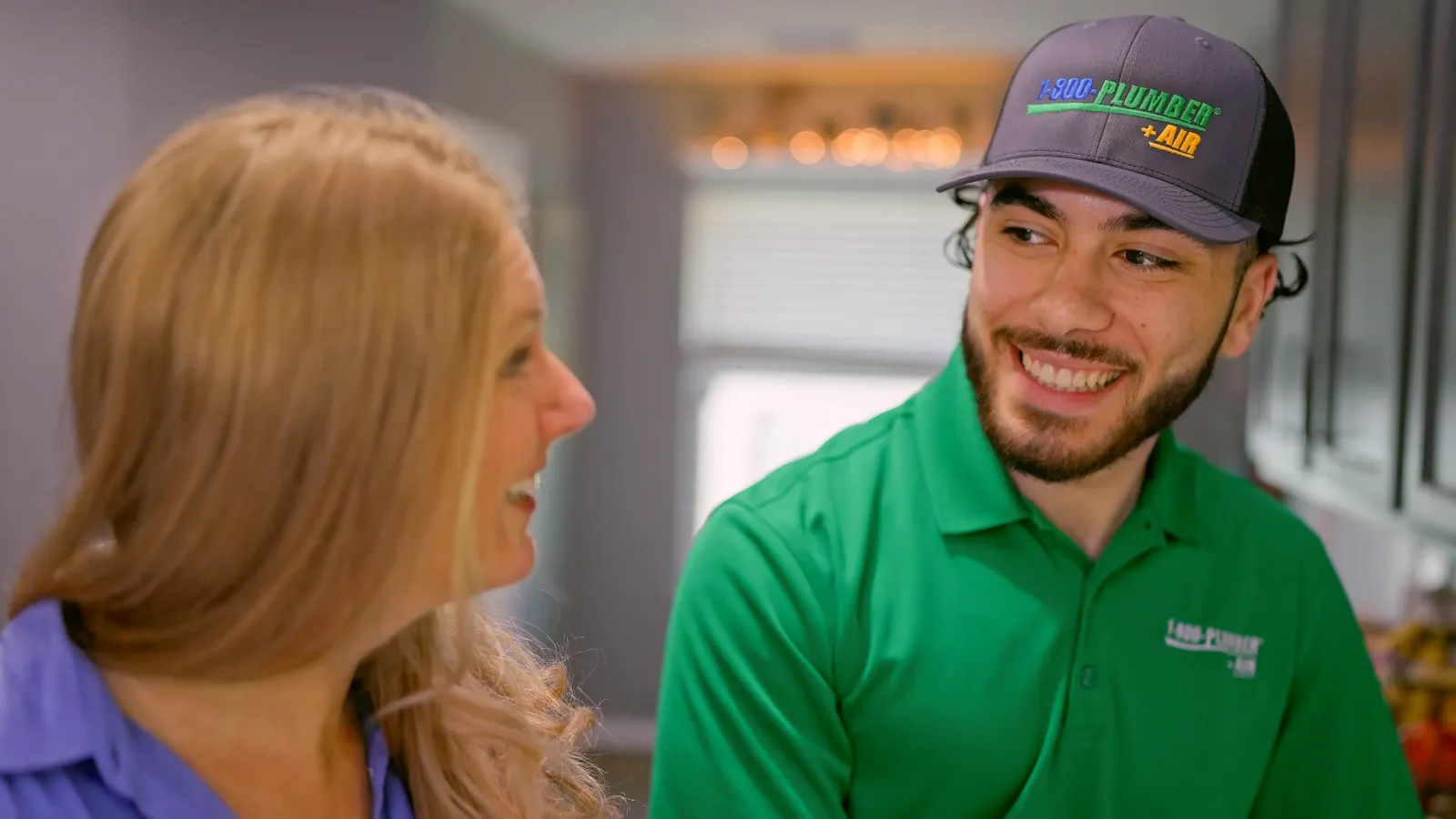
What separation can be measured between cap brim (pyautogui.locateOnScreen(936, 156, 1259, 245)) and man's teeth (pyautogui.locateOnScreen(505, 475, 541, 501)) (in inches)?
20.8

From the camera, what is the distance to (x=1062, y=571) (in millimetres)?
1145

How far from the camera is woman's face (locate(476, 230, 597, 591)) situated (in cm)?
83

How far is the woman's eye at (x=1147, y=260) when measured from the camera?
3.67ft

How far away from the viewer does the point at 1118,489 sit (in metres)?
1.22

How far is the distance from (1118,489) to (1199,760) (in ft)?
0.88

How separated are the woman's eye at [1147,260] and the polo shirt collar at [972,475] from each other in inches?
7.2

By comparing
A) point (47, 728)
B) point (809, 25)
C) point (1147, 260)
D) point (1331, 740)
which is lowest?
point (1331, 740)

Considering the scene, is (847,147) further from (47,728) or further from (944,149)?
(47,728)

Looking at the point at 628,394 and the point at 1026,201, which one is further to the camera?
the point at 628,394

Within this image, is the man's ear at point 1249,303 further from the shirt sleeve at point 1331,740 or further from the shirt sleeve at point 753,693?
the shirt sleeve at point 753,693

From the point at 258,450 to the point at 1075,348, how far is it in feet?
2.37

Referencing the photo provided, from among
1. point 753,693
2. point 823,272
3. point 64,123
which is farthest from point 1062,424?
point 823,272

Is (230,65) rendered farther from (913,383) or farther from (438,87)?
(913,383)

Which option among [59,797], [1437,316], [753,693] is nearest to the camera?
[59,797]
